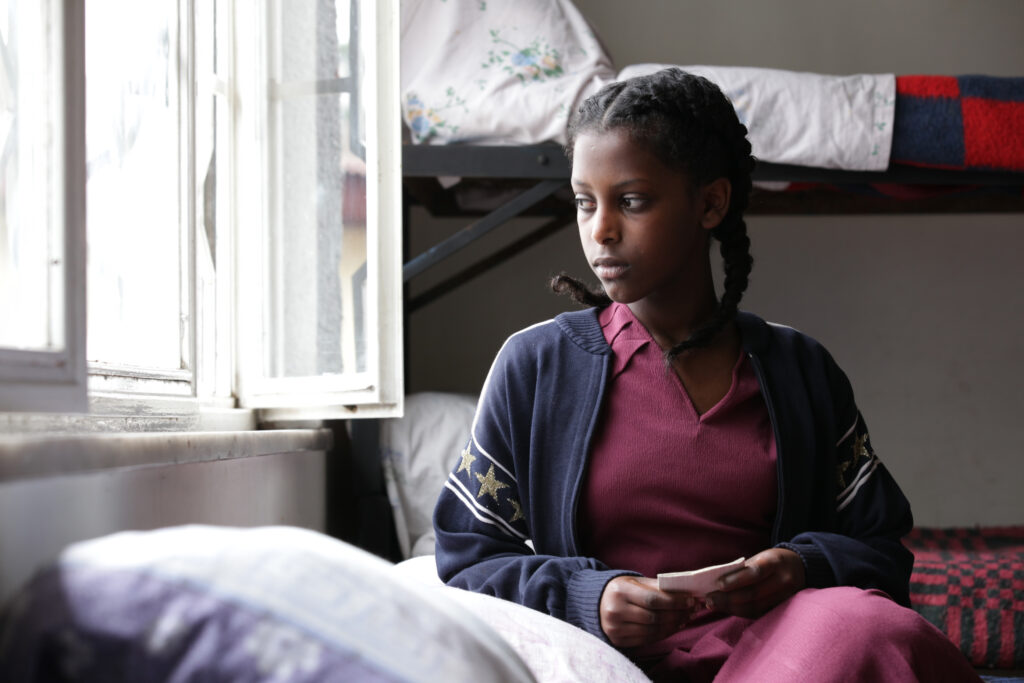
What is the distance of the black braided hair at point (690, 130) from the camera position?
1.07m

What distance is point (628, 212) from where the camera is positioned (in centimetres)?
106

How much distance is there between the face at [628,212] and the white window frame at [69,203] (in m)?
0.50

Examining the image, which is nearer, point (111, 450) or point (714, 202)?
point (111, 450)

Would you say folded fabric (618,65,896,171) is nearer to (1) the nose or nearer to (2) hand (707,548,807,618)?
(1) the nose

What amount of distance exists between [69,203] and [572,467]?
540 millimetres

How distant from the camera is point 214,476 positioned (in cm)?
120

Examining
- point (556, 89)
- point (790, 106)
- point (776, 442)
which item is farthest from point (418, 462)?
point (776, 442)

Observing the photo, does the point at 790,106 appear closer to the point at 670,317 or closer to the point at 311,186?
the point at 311,186

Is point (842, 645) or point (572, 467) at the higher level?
point (572, 467)

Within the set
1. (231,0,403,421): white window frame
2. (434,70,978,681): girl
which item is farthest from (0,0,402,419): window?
(434,70,978,681): girl

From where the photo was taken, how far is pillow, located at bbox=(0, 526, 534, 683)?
0.43m

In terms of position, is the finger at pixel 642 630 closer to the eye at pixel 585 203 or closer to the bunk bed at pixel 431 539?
the bunk bed at pixel 431 539

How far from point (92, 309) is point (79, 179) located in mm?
545

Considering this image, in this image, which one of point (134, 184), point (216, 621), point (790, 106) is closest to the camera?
point (216, 621)
